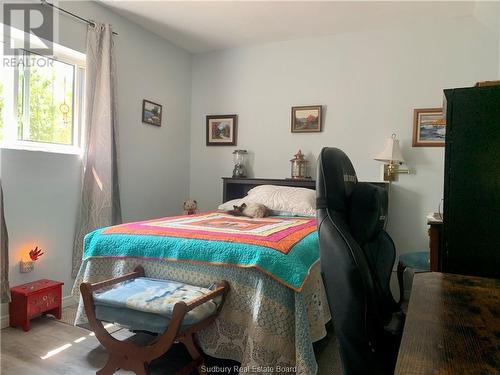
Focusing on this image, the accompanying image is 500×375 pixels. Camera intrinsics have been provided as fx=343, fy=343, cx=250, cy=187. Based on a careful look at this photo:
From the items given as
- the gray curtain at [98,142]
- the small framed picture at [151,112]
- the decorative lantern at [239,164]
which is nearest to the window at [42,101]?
the gray curtain at [98,142]

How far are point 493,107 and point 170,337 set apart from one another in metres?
1.56

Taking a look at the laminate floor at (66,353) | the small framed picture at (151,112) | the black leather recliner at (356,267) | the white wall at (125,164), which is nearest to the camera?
the black leather recliner at (356,267)

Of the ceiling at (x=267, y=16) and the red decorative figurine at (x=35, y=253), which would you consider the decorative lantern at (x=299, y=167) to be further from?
the red decorative figurine at (x=35, y=253)

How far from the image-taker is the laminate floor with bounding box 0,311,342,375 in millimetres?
1874

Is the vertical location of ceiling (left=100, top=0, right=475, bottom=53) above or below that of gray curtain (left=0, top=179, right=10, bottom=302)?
above

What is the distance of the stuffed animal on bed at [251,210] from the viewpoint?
300 centimetres

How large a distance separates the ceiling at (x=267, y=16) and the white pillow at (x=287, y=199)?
1.62 m

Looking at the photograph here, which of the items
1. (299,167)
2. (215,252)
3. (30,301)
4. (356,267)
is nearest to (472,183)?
(356,267)

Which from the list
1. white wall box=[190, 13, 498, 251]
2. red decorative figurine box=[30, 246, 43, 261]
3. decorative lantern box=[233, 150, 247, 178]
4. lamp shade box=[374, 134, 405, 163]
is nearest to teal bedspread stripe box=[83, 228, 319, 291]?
red decorative figurine box=[30, 246, 43, 261]

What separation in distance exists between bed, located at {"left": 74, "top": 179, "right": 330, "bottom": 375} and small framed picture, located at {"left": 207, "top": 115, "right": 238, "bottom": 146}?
2.01 metres

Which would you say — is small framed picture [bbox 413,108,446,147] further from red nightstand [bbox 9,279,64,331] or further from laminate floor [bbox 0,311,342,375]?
red nightstand [bbox 9,279,64,331]

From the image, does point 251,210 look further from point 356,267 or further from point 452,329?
point 452,329

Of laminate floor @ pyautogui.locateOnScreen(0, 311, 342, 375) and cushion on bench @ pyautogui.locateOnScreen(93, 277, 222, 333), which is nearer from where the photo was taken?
cushion on bench @ pyautogui.locateOnScreen(93, 277, 222, 333)

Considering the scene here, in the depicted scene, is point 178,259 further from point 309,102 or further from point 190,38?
point 190,38
